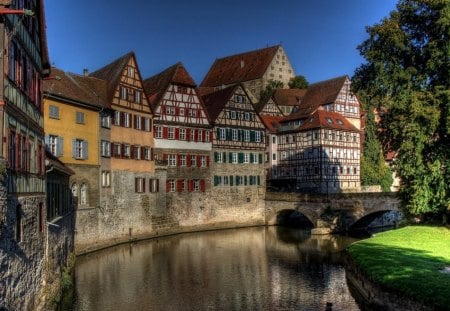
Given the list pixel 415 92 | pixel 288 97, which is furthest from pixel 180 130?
pixel 288 97

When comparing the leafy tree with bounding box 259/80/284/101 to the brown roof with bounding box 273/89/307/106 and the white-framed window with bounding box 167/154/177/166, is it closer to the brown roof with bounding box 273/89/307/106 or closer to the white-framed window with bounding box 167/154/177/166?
the brown roof with bounding box 273/89/307/106

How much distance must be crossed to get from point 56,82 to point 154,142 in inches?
496

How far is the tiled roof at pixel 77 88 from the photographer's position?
26797 millimetres

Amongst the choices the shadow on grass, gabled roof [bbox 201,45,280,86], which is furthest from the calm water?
gabled roof [bbox 201,45,280,86]

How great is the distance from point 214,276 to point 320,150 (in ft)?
98.5

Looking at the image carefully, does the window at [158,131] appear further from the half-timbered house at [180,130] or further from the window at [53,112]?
the window at [53,112]

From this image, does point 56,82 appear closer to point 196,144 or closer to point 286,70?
point 196,144

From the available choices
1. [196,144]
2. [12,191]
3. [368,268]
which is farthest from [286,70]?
[12,191]

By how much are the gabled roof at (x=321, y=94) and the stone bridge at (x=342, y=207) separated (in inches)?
729

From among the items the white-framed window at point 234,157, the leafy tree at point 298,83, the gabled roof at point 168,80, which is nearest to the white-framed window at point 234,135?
the white-framed window at point 234,157

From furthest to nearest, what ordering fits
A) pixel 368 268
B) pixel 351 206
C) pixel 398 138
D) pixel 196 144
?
1. pixel 196 144
2. pixel 351 206
3. pixel 398 138
4. pixel 368 268

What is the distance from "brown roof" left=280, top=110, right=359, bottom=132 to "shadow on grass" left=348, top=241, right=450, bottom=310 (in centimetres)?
3096

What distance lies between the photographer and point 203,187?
42.6m

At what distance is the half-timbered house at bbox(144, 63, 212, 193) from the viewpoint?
39969mm
